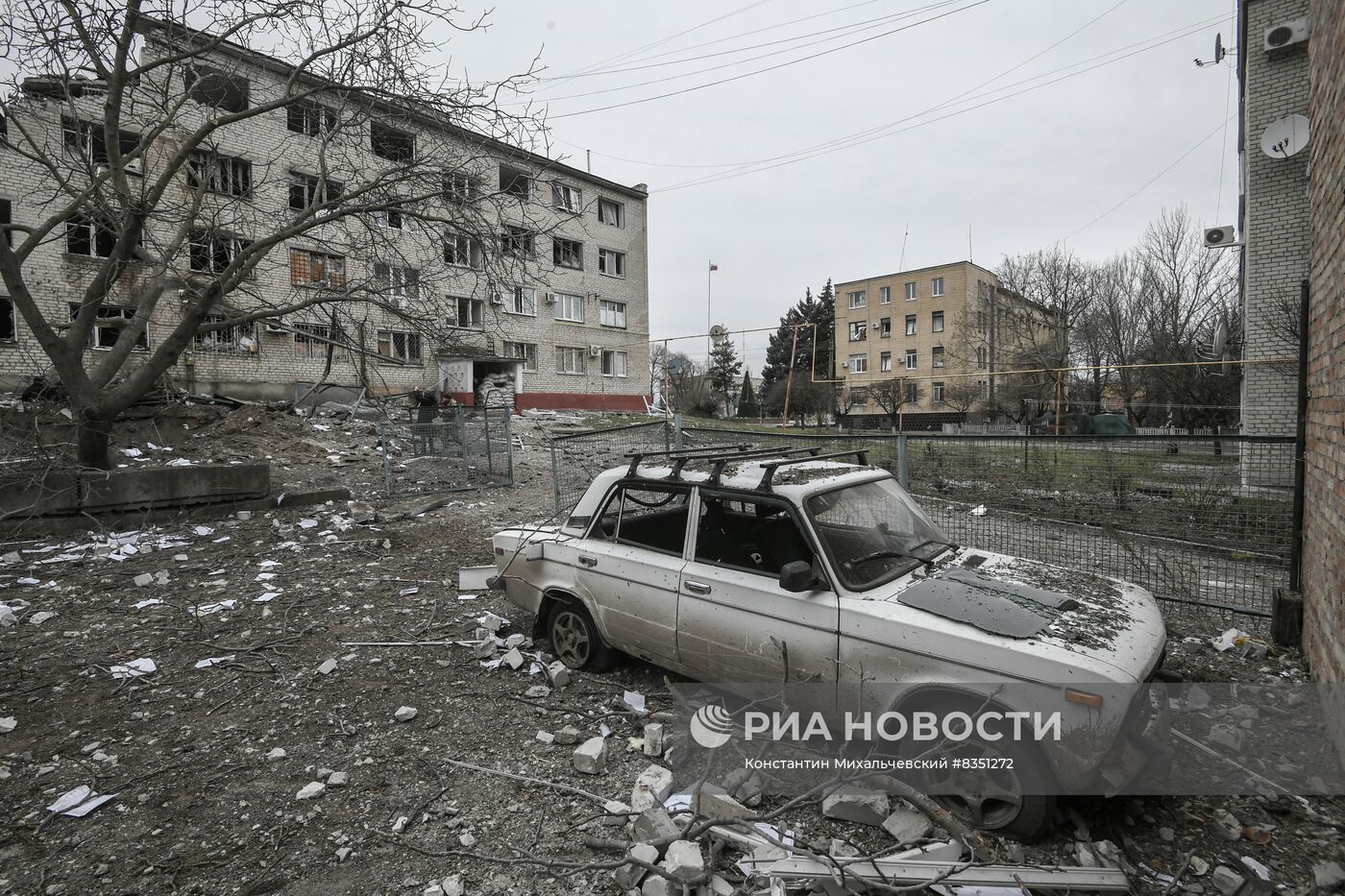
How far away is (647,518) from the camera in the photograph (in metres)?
4.23

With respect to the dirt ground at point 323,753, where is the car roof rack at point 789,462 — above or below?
above

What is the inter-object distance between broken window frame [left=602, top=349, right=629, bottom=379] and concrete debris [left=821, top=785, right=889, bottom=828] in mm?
33423

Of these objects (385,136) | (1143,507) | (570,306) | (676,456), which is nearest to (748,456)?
(676,456)

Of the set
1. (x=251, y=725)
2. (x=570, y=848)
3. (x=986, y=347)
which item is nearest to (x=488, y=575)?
(x=251, y=725)

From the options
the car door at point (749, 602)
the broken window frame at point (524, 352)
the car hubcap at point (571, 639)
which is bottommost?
the car hubcap at point (571, 639)

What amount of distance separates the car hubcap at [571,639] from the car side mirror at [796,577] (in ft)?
5.97

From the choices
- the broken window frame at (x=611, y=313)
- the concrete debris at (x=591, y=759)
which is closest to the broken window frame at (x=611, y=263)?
the broken window frame at (x=611, y=313)

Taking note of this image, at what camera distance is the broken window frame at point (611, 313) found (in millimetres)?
35344

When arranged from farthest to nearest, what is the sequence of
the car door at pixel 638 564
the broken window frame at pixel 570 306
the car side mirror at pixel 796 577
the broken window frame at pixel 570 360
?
the broken window frame at pixel 570 306 < the broken window frame at pixel 570 360 < the car door at pixel 638 564 < the car side mirror at pixel 796 577

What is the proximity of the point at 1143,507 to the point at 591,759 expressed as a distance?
16.7ft

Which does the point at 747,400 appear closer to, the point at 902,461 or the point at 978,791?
the point at 902,461

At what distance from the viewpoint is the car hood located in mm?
2633

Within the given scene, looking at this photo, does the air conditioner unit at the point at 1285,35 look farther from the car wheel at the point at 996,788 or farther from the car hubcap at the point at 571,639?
the car hubcap at the point at 571,639

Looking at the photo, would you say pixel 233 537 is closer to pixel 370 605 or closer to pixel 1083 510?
pixel 370 605
